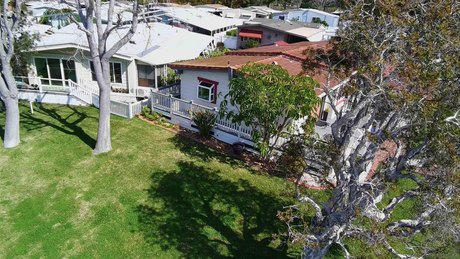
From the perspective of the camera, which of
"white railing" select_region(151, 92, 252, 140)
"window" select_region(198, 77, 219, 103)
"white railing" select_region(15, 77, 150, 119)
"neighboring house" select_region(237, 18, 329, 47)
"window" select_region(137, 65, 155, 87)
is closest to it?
"white railing" select_region(151, 92, 252, 140)

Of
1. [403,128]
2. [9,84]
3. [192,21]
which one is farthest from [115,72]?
[192,21]

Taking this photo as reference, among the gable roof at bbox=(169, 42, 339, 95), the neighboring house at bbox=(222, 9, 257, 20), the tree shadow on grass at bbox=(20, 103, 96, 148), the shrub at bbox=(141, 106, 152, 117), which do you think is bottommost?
the tree shadow on grass at bbox=(20, 103, 96, 148)

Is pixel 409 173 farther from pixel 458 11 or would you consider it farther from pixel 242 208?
pixel 242 208

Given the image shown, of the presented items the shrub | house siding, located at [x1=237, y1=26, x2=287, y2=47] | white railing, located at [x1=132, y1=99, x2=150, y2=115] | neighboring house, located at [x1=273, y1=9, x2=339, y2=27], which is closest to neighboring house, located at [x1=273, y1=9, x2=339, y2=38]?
neighboring house, located at [x1=273, y1=9, x2=339, y2=27]

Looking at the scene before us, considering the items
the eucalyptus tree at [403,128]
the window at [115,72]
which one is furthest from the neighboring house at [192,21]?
the eucalyptus tree at [403,128]

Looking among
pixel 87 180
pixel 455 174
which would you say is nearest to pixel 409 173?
pixel 455 174

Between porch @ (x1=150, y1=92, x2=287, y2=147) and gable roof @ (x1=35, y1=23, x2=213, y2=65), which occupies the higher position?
gable roof @ (x1=35, y1=23, x2=213, y2=65)

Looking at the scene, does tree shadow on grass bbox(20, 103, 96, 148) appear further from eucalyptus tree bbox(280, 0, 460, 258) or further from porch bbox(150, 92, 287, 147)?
eucalyptus tree bbox(280, 0, 460, 258)

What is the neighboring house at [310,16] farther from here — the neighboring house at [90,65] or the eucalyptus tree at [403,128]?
the eucalyptus tree at [403,128]
